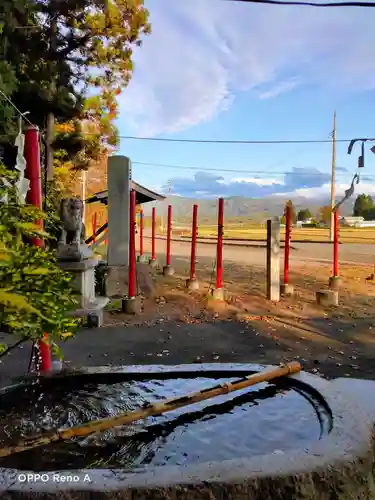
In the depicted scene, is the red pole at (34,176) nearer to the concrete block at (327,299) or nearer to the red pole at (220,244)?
the red pole at (220,244)

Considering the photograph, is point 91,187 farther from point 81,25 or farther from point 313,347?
→ point 313,347

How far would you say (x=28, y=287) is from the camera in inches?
63.7

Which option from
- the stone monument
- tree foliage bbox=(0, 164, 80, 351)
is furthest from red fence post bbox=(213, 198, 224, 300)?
tree foliage bbox=(0, 164, 80, 351)

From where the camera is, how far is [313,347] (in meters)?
6.07

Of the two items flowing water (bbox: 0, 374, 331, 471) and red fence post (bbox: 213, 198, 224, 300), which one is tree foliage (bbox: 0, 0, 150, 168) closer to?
red fence post (bbox: 213, 198, 224, 300)

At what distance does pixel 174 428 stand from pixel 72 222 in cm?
519

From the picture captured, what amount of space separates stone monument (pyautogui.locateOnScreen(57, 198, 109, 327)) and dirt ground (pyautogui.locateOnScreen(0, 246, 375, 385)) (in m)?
0.31

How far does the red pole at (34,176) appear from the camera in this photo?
3.36 metres

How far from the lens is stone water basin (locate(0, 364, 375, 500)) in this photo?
1.71 meters

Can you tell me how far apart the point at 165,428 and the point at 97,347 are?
3.55 metres

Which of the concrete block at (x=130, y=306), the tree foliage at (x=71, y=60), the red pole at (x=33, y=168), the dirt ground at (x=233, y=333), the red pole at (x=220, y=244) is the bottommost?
the dirt ground at (x=233, y=333)

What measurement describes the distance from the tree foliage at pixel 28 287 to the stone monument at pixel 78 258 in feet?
16.3

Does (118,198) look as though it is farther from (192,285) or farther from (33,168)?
(33,168)

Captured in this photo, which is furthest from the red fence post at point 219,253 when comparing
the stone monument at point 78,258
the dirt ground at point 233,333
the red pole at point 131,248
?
the stone monument at point 78,258
